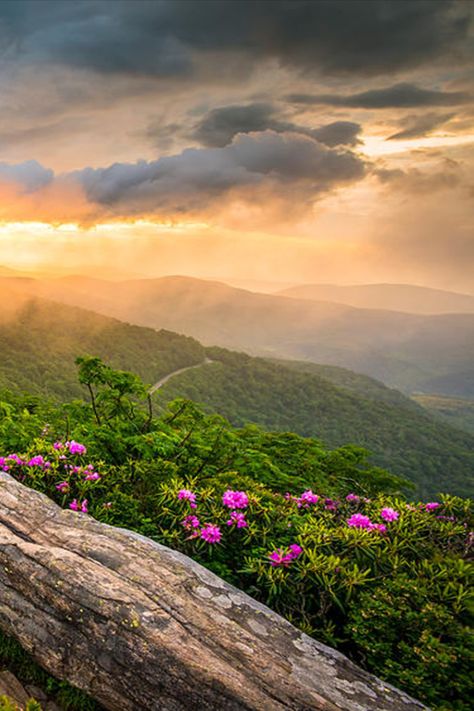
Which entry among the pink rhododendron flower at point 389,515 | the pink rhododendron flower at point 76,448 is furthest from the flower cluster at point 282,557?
the pink rhododendron flower at point 76,448

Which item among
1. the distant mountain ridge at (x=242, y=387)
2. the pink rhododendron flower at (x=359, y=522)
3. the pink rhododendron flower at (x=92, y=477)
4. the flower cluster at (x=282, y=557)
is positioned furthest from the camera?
the distant mountain ridge at (x=242, y=387)

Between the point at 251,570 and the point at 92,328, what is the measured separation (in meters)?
104

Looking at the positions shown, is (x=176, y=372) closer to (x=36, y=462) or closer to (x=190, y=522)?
(x=36, y=462)

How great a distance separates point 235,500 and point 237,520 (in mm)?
313

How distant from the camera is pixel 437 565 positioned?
5.07 metres

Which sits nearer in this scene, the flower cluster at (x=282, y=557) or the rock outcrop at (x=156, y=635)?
the rock outcrop at (x=156, y=635)

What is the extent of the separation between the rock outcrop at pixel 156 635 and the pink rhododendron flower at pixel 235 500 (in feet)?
3.21

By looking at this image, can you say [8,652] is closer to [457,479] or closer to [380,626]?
[380,626]

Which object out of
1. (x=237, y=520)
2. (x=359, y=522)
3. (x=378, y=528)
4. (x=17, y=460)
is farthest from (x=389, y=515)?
(x=17, y=460)

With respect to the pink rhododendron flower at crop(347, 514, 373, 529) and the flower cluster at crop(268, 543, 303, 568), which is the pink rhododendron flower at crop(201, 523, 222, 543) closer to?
the flower cluster at crop(268, 543, 303, 568)

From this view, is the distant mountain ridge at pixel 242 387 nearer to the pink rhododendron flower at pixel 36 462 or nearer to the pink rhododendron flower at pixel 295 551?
the pink rhododendron flower at pixel 36 462

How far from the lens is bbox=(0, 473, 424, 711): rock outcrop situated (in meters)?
3.87

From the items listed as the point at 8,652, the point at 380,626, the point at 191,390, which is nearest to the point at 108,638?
the point at 8,652

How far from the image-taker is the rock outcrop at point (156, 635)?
3869mm
